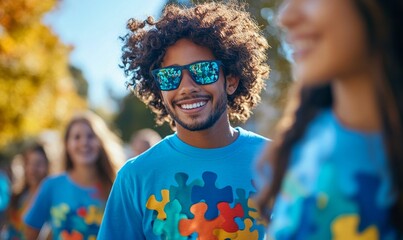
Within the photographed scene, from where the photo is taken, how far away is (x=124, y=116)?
140 ft

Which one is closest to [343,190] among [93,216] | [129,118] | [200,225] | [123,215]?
[200,225]

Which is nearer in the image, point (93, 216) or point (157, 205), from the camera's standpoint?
point (157, 205)

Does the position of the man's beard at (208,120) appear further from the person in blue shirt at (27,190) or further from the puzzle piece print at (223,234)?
the person in blue shirt at (27,190)

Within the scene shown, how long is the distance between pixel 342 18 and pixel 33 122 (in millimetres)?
17746

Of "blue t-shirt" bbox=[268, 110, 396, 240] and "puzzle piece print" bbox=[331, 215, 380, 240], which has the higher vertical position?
"blue t-shirt" bbox=[268, 110, 396, 240]

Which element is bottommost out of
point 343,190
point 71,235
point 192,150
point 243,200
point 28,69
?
point 71,235

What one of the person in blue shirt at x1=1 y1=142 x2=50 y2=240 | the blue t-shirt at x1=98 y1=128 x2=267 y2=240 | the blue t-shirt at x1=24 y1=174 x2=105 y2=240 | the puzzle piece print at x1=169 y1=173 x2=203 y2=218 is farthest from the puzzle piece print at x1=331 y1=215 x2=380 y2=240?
the person in blue shirt at x1=1 y1=142 x2=50 y2=240

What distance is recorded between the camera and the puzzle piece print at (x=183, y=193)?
Answer: 3373 millimetres

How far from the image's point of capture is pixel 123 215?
334 cm

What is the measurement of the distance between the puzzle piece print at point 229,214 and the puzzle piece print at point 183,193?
5.8 inches

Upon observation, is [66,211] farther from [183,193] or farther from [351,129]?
[351,129]

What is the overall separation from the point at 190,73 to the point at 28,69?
48.0 ft

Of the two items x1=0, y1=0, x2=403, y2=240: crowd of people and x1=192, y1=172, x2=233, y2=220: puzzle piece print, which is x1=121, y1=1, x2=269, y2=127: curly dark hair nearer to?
x1=0, y1=0, x2=403, y2=240: crowd of people

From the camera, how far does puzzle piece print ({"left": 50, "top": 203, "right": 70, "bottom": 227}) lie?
6.24 m
